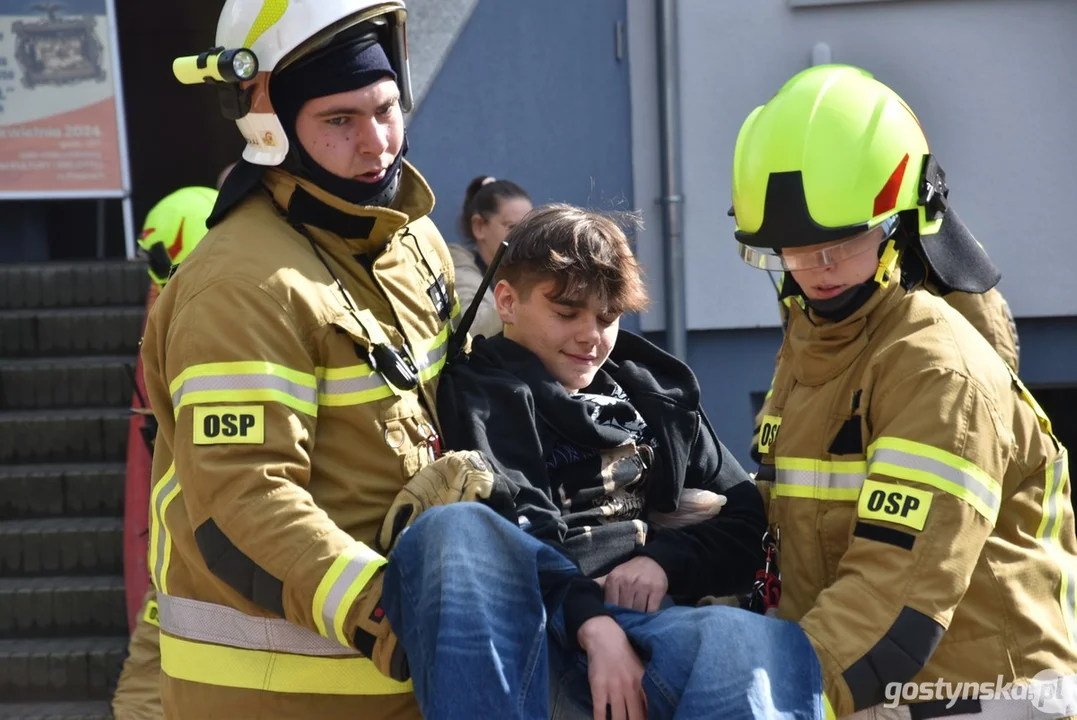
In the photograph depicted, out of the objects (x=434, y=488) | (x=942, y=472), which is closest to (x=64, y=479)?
(x=434, y=488)

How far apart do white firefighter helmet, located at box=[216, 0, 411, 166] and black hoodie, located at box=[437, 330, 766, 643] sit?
593mm

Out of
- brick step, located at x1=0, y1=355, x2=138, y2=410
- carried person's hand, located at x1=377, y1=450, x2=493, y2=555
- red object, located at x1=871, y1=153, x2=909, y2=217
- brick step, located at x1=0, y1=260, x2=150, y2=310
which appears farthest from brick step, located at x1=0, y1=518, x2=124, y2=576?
red object, located at x1=871, y1=153, x2=909, y2=217

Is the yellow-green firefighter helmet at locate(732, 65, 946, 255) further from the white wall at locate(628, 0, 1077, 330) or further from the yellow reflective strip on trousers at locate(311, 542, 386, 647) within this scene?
the white wall at locate(628, 0, 1077, 330)

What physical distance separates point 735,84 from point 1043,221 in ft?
5.13

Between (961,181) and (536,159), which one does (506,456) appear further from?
(961,181)

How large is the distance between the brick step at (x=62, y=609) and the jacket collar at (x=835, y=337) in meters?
4.04

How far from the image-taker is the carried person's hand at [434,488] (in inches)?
91.5

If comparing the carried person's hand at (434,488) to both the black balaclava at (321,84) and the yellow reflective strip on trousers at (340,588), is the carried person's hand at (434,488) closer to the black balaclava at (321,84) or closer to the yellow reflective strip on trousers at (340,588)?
the yellow reflective strip on trousers at (340,588)

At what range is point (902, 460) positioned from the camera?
212 centimetres

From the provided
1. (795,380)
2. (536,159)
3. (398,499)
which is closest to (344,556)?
(398,499)

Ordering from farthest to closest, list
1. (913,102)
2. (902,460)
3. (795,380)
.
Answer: (913,102)
(795,380)
(902,460)

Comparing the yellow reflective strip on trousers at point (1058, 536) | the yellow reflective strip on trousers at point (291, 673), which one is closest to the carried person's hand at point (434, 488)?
the yellow reflective strip on trousers at point (291, 673)

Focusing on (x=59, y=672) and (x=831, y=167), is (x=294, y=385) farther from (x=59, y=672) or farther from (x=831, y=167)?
(x=59, y=672)

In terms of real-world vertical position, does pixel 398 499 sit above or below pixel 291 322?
below
